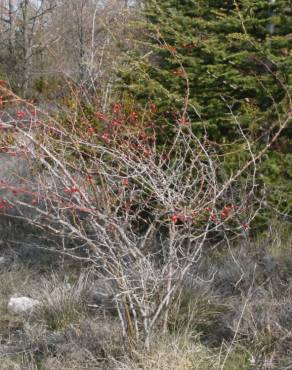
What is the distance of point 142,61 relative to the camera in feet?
23.8

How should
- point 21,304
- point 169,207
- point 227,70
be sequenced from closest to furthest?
1. point 169,207
2. point 21,304
3. point 227,70

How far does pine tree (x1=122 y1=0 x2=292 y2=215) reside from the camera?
651cm

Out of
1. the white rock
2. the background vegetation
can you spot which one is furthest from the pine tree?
the white rock

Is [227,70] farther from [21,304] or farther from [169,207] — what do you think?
[21,304]

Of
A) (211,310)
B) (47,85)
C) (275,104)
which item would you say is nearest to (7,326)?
(211,310)

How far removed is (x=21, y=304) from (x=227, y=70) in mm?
3075

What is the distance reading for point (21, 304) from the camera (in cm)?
585

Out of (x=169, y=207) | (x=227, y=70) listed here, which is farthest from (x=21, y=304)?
(x=227, y=70)

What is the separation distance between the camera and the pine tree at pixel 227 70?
6.51 m

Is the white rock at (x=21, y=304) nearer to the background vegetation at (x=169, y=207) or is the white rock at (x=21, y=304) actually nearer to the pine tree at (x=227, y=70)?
the background vegetation at (x=169, y=207)

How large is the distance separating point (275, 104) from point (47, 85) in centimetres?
1444

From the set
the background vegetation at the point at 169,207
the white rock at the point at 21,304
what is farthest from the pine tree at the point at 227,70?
the white rock at the point at 21,304

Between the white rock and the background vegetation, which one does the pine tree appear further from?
the white rock

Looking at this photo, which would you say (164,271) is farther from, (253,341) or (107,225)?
(253,341)
